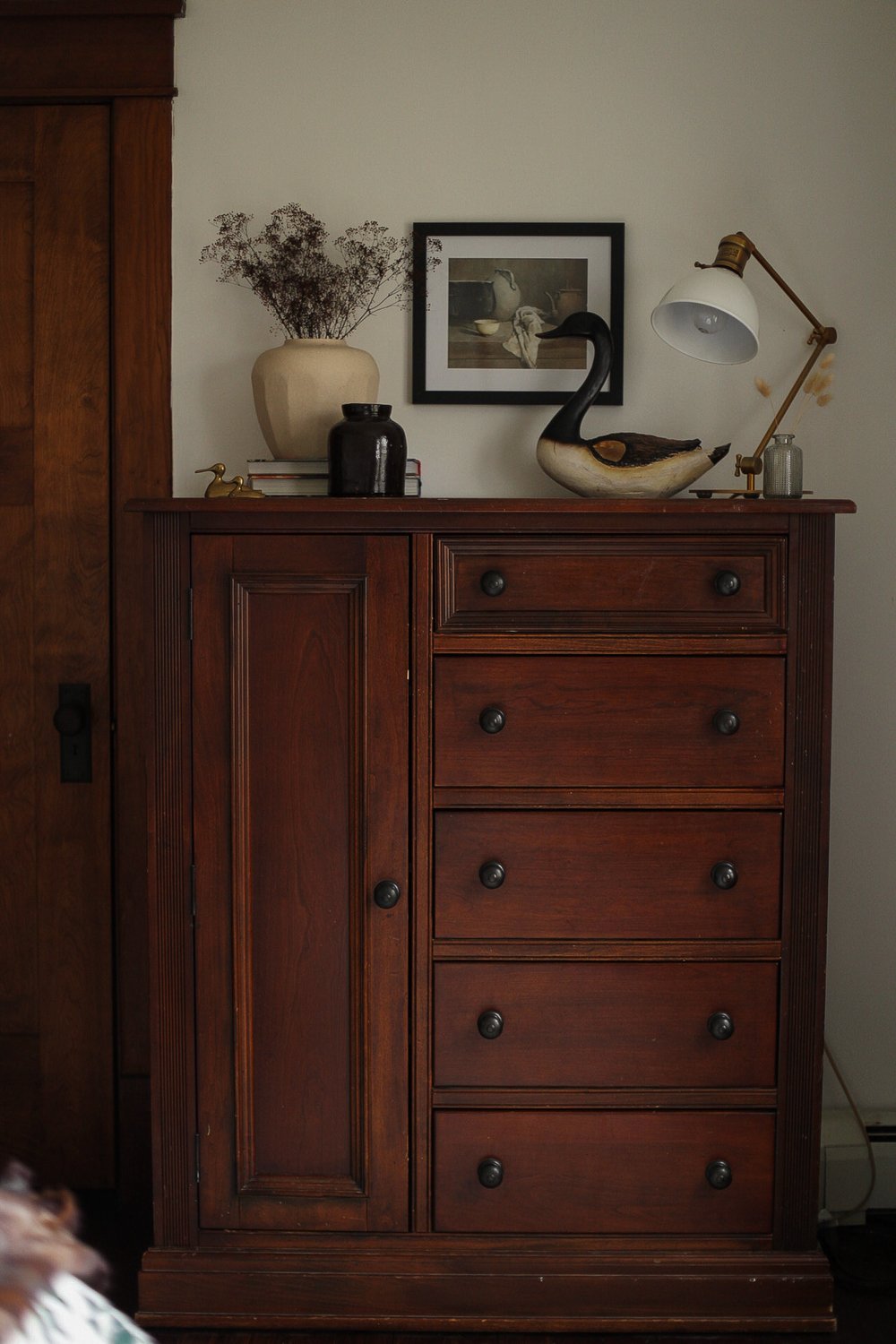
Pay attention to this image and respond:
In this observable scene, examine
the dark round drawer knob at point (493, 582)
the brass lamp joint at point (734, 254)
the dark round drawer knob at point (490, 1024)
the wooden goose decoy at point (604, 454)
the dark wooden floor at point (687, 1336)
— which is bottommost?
the dark wooden floor at point (687, 1336)

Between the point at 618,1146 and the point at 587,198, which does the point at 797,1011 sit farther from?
the point at 587,198

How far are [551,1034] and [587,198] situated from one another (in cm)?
165

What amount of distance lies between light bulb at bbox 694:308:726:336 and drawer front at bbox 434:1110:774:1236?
1.41 metres

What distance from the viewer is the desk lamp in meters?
1.98

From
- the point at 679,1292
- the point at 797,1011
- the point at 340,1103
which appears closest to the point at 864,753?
the point at 797,1011

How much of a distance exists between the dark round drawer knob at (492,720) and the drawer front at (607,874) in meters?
0.15

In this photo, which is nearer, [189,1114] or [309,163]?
[189,1114]

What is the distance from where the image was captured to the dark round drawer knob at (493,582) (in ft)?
6.10

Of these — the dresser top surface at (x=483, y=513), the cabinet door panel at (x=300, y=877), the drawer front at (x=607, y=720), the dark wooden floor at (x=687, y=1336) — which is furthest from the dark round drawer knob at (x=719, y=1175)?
the dresser top surface at (x=483, y=513)

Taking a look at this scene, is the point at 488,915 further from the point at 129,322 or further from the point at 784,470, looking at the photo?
the point at 129,322

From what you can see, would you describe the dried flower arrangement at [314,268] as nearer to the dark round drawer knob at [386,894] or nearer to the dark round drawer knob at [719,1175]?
the dark round drawer knob at [386,894]

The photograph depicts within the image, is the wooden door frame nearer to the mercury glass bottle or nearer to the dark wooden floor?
the dark wooden floor

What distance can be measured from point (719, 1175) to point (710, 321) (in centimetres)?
153

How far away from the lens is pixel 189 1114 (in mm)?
1930
